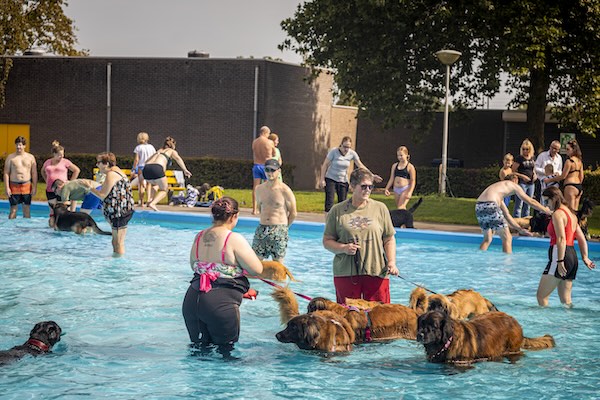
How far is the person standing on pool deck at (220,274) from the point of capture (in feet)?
23.7

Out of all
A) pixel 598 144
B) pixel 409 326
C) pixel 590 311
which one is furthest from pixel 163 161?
pixel 598 144

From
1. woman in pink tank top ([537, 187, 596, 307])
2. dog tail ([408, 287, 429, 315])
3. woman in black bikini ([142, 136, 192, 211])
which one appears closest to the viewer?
dog tail ([408, 287, 429, 315])

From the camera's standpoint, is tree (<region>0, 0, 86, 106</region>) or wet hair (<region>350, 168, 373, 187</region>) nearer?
wet hair (<region>350, 168, 373, 187</region>)

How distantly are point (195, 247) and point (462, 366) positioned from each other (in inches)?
96.7

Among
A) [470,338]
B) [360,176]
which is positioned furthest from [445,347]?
[360,176]

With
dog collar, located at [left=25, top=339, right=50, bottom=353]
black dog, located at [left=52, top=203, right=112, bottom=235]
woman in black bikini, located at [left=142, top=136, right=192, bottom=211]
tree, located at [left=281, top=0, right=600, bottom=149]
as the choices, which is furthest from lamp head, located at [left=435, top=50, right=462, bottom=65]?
dog collar, located at [left=25, top=339, right=50, bottom=353]

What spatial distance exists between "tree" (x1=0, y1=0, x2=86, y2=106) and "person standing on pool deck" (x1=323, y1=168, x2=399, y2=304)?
1410 inches

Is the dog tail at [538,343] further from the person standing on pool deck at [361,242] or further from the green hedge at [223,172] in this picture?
the green hedge at [223,172]

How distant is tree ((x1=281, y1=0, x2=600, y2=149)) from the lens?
2406cm

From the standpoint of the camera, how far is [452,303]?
27.8 ft

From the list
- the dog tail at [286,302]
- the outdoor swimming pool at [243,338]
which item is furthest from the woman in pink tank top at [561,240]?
the dog tail at [286,302]

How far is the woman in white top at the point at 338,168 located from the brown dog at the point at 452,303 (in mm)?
8535

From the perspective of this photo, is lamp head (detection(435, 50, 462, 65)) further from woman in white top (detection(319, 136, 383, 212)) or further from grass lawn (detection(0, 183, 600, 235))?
woman in white top (detection(319, 136, 383, 212))

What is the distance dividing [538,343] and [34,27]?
41.0m
